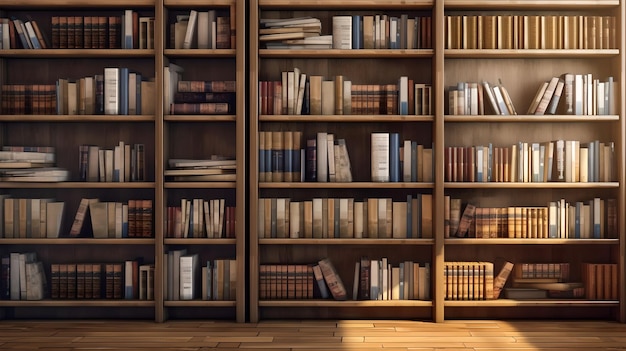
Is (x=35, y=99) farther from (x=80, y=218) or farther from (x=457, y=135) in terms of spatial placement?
(x=457, y=135)

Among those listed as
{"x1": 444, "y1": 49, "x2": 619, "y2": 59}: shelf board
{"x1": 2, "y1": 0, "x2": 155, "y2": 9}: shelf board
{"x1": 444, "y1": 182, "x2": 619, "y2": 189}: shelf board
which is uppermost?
{"x1": 2, "y1": 0, "x2": 155, "y2": 9}: shelf board

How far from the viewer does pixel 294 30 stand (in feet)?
17.0

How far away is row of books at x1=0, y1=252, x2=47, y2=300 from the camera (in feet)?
17.1

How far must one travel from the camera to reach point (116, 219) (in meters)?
5.20

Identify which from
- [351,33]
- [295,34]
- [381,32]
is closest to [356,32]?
[351,33]

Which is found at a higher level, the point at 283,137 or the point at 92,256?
the point at 283,137

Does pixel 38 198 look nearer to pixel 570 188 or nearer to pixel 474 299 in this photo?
pixel 474 299

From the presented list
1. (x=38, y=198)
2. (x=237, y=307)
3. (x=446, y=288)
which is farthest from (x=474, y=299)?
(x=38, y=198)

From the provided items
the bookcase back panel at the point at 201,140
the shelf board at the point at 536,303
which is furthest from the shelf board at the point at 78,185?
the shelf board at the point at 536,303

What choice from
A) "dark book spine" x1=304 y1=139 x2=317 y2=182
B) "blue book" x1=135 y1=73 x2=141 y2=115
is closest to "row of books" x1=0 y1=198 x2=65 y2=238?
"blue book" x1=135 y1=73 x2=141 y2=115

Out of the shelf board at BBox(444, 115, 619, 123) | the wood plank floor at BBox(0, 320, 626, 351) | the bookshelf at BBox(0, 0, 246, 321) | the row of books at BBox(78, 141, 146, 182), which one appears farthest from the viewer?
the bookshelf at BBox(0, 0, 246, 321)

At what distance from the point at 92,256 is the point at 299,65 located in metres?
1.89

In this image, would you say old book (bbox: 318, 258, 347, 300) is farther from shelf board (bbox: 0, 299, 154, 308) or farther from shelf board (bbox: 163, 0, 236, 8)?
shelf board (bbox: 163, 0, 236, 8)

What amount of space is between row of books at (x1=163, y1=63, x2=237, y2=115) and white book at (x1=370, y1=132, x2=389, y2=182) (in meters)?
0.94
